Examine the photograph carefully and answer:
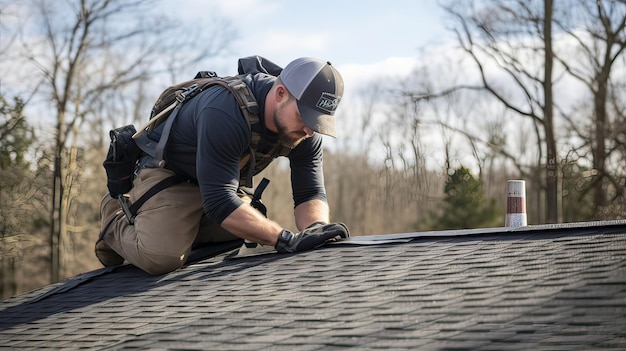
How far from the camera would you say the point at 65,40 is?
1691 cm

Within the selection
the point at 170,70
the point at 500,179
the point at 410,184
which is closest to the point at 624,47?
the point at 500,179

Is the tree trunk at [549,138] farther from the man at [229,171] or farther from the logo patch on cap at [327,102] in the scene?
the logo patch on cap at [327,102]

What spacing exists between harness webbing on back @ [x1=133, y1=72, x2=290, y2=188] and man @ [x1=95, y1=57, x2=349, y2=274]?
3 centimetres

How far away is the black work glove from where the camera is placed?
413cm

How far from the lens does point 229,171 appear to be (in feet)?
13.0

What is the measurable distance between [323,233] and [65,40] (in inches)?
558

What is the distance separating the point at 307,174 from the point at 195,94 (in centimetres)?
83

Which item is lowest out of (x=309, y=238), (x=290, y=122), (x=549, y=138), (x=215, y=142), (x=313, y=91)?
(x=309, y=238)

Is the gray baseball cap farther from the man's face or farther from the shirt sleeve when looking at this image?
the shirt sleeve

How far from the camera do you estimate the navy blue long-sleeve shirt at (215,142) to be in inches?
154

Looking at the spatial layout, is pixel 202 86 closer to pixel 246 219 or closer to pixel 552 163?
pixel 246 219

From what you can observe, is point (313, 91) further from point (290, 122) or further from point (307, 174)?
point (307, 174)

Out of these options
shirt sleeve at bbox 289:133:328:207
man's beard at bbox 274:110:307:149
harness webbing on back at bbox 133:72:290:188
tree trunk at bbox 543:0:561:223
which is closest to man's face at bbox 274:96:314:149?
man's beard at bbox 274:110:307:149

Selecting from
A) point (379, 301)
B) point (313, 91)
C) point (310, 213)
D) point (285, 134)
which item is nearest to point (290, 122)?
point (285, 134)
